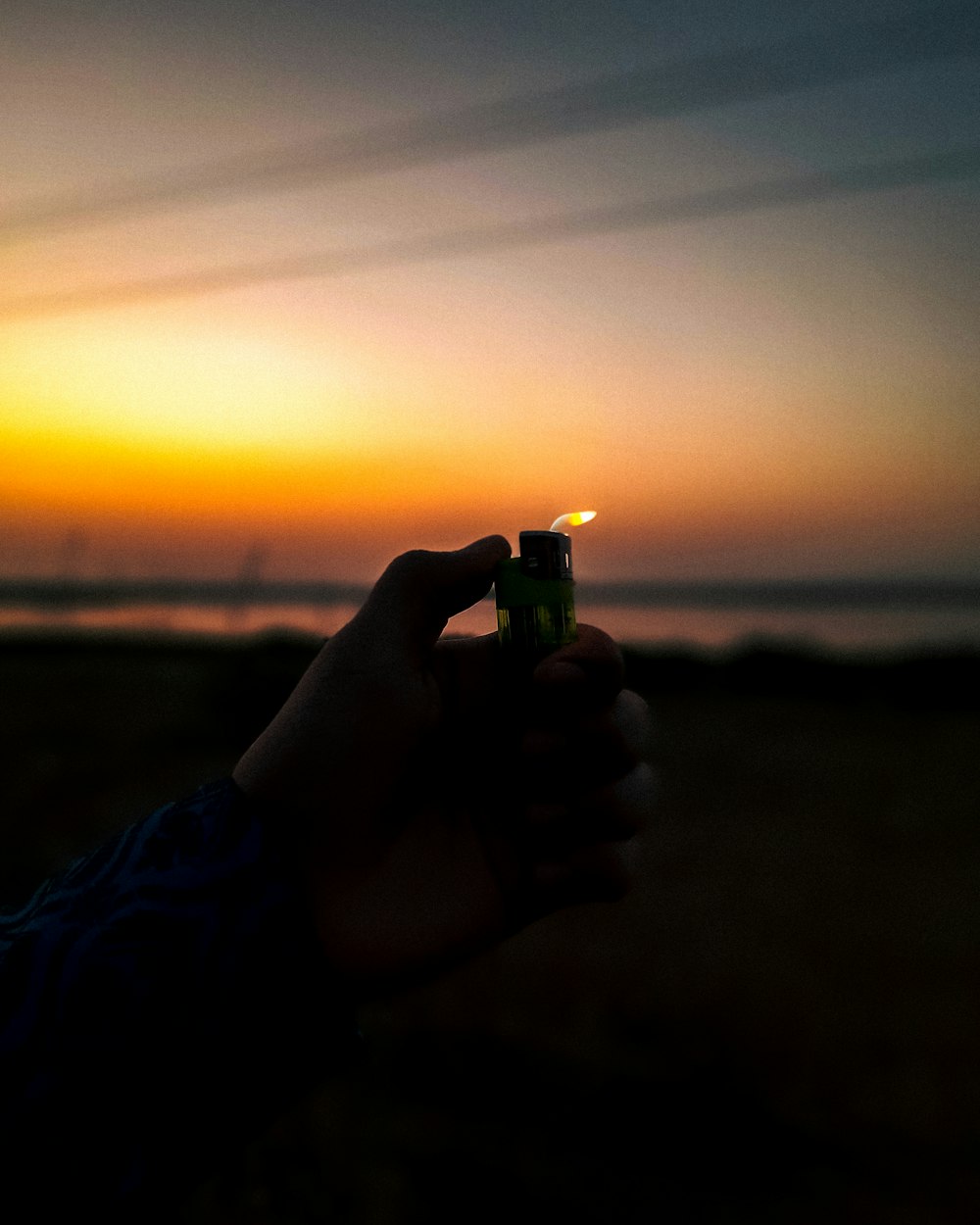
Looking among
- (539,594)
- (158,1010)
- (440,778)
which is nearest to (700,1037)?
(440,778)

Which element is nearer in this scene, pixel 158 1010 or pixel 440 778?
pixel 158 1010

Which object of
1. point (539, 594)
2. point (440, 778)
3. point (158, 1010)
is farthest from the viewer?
point (440, 778)

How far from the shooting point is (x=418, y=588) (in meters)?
1.63

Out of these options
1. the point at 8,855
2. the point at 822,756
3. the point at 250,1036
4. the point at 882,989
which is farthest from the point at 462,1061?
the point at 822,756

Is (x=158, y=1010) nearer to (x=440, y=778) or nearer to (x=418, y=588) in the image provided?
(x=440, y=778)

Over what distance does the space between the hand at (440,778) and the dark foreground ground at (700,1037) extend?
135 cm

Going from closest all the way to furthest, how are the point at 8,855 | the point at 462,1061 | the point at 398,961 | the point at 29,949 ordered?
the point at 29,949, the point at 398,961, the point at 462,1061, the point at 8,855

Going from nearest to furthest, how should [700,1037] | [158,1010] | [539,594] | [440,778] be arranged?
1. [158,1010]
2. [539,594]
3. [440,778]
4. [700,1037]

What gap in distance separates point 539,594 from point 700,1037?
91.0 inches

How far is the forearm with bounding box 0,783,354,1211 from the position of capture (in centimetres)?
115

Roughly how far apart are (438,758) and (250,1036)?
22.3 inches

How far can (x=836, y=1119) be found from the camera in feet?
9.09

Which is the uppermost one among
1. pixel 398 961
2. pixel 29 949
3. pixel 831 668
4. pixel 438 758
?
pixel 438 758

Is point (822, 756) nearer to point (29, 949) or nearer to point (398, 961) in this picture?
point (398, 961)
